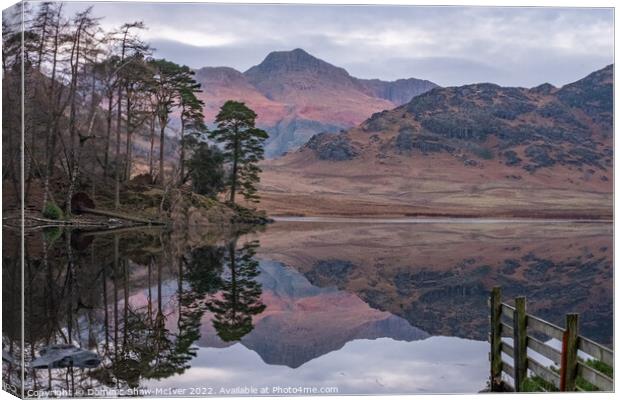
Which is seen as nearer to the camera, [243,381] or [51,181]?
[243,381]

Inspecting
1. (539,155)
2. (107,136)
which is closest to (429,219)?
(539,155)

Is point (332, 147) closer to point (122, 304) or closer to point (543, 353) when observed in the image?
point (122, 304)

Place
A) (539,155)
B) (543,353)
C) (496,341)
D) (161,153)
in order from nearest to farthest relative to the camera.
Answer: (543,353) < (496,341) < (539,155) < (161,153)

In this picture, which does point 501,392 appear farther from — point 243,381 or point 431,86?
point 431,86

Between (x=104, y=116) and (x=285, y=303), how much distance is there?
5120 millimetres

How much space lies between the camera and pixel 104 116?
1605 cm

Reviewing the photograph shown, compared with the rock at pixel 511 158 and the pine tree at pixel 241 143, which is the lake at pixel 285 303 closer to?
the rock at pixel 511 158

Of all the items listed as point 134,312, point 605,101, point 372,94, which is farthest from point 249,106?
point 605,101

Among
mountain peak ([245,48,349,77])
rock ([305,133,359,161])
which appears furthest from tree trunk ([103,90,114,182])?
rock ([305,133,359,161])

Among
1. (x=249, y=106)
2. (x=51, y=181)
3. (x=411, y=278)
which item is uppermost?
(x=249, y=106)

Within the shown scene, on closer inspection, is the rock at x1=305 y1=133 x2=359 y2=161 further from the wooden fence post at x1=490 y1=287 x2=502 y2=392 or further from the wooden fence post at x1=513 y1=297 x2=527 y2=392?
the wooden fence post at x1=513 y1=297 x2=527 y2=392

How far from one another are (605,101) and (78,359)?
700 centimetres

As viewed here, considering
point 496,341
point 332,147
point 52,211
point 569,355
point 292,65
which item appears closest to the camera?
point 569,355

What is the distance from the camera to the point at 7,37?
9.70m
